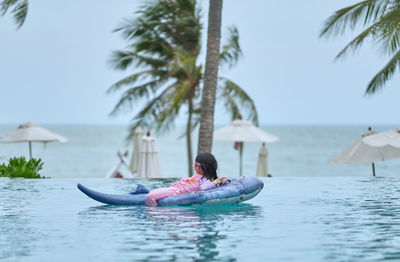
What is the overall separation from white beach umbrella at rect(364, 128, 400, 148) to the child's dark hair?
635 centimetres

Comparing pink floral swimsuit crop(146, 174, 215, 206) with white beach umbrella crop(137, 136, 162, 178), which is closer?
pink floral swimsuit crop(146, 174, 215, 206)

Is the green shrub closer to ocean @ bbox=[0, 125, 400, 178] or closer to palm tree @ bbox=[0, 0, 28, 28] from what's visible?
palm tree @ bbox=[0, 0, 28, 28]

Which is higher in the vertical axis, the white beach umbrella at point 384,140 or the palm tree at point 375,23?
the palm tree at point 375,23

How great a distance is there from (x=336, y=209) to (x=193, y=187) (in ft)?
6.91

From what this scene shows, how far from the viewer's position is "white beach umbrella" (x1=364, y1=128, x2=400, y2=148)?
15234 mm

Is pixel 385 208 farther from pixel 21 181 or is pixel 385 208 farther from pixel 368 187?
pixel 21 181

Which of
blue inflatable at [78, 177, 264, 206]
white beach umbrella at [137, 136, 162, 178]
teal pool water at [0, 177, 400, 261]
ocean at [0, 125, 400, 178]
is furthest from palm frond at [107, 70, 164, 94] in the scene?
ocean at [0, 125, 400, 178]

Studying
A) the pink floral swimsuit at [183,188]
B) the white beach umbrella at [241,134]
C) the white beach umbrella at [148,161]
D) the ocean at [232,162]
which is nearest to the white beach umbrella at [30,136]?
the white beach umbrella at [148,161]

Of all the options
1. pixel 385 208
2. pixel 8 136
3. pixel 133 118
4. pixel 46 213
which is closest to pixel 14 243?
pixel 46 213

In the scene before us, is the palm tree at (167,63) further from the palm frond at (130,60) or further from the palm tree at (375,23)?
the palm tree at (375,23)

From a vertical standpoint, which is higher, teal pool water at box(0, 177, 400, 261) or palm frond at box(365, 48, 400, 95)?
palm frond at box(365, 48, 400, 95)

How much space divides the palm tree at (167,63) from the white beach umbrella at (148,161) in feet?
18.7

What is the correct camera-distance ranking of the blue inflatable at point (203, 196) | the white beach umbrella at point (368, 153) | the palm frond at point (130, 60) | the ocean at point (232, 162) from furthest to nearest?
1. the ocean at point (232, 162)
2. the palm frond at point (130, 60)
3. the white beach umbrella at point (368, 153)
4. the blue inflatable at point (203, 196)

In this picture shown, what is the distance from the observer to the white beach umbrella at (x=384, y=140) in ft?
50.0
